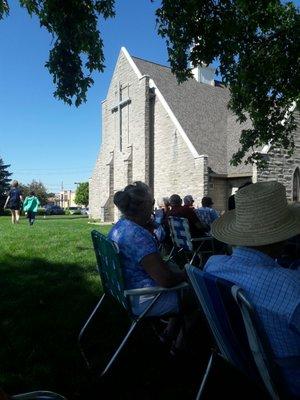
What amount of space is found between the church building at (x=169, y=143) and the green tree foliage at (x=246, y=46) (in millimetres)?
11322

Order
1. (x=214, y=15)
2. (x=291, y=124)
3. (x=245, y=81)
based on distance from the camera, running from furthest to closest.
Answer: (x=291, y=124)
(x=245, y=81)
(x=214, y=15)

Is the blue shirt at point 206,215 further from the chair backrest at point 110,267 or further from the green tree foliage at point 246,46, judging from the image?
the chair backrest at point 110,267

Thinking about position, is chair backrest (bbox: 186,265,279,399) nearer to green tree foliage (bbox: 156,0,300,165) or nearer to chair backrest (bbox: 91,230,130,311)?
chair backrest (bbox: 91,230,130,311)

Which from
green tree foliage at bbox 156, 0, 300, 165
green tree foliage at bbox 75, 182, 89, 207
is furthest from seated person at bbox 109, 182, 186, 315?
green tree foliage at bbox 75, 182, 89, 207

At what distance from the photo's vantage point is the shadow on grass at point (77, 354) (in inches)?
126

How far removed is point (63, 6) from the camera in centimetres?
628

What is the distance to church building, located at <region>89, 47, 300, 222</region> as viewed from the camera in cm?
2408

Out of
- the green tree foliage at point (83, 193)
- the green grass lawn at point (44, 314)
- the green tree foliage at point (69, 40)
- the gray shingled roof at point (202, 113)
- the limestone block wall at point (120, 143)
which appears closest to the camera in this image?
the green grass lawn at point (44, 314)

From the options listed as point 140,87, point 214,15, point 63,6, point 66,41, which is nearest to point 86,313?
point 66,41

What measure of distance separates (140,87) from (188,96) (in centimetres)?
350

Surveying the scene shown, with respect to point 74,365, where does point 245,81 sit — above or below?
above

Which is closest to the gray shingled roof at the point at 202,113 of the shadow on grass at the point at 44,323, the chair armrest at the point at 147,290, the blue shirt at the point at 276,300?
the shadow on grass at the point at 44,323

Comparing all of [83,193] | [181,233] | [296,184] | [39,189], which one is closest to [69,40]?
[181,233]

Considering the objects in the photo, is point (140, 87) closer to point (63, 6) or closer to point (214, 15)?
point (214, 15)
